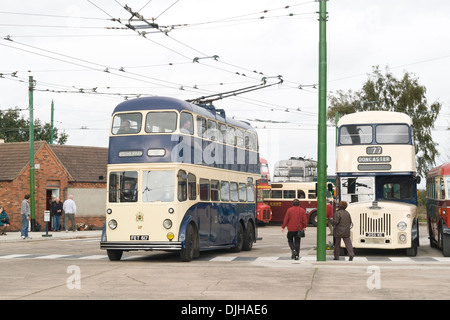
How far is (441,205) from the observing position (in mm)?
22750

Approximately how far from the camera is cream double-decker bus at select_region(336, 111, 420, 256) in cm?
2247

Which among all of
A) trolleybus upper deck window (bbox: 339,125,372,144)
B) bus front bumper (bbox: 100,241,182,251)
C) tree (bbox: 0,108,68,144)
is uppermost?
tree (bbox: 0,108,68,144)

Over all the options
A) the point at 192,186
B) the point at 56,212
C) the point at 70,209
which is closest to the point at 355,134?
the point at 192,186

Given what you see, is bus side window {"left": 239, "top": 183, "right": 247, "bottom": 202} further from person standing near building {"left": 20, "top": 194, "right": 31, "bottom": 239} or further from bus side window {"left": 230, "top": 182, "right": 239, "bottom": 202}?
person standing near building {"left": 20, "top": 194, "right": 31, "bottom": 239}

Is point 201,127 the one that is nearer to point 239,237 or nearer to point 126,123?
point 126,123

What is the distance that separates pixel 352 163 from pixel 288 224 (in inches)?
126

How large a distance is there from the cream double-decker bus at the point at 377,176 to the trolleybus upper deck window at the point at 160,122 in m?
5.86

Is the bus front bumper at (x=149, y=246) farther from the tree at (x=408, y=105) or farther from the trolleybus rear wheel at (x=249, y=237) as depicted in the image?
the tree at (x=408, y=105)

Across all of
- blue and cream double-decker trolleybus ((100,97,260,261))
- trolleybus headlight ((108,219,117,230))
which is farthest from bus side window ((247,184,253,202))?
trolleybus headlight ((108,219,117,230))

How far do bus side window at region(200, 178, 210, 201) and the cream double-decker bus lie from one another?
411 centimetres

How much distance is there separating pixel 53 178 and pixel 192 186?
24.2m

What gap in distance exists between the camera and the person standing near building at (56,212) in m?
40.1
